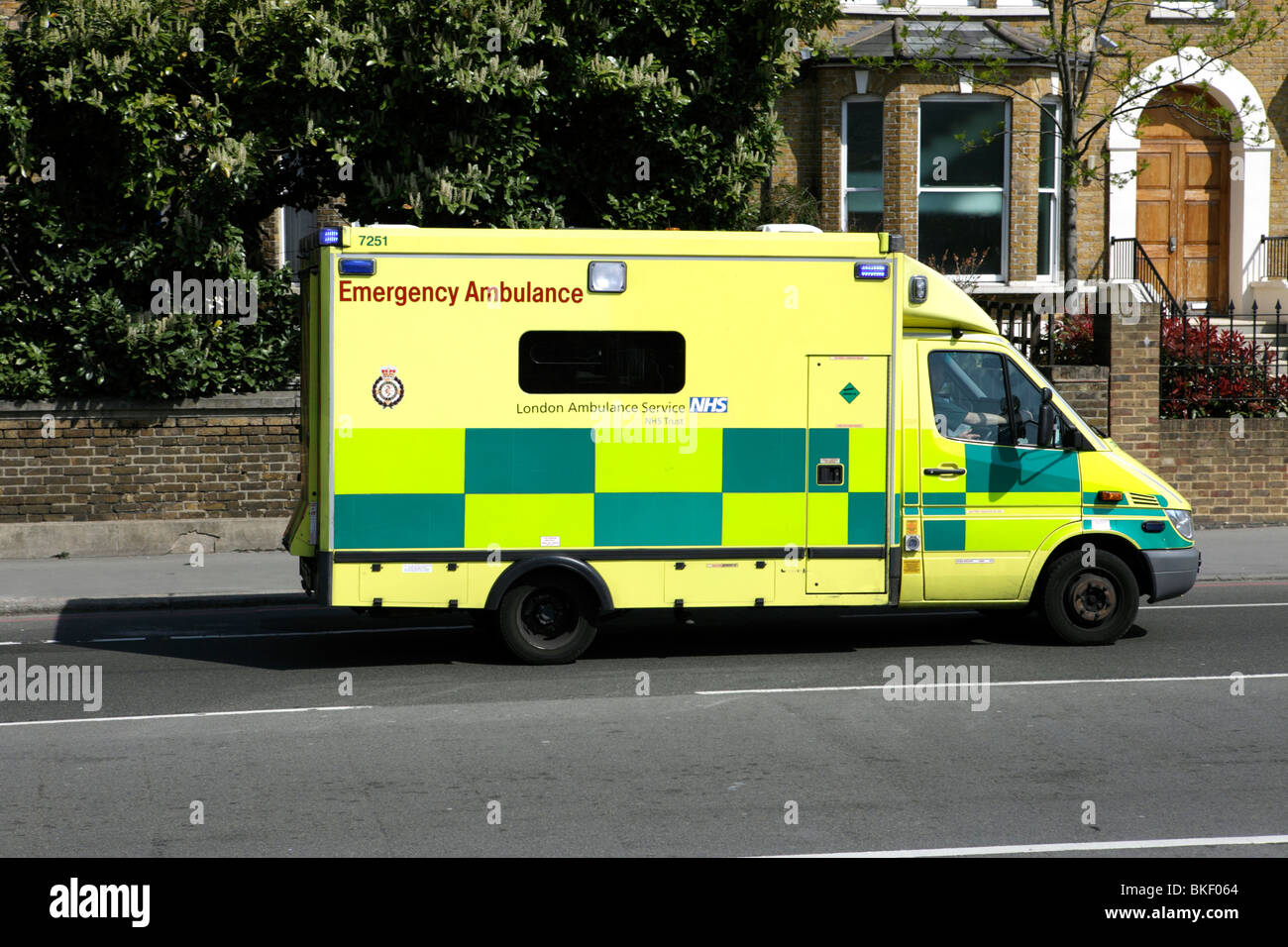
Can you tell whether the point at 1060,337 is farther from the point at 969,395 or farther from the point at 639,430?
the point at 639,430

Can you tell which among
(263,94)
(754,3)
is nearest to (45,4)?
(263,94)

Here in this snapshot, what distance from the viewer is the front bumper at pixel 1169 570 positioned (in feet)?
33.2

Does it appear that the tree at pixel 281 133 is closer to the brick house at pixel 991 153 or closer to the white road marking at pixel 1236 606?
the brick house at pixel 991 153

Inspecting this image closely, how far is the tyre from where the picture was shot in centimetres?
1002

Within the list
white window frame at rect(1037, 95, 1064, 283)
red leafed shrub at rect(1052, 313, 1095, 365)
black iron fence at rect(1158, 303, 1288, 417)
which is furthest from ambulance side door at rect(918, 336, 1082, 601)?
white window frame at rect(1037, 95, 1064, 283)

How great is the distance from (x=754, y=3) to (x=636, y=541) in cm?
781

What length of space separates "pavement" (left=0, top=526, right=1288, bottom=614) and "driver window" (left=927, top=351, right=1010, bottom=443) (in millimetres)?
4880

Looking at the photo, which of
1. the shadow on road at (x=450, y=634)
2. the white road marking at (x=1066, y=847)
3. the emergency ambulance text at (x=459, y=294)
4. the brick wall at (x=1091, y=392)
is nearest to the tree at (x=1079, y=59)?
the brick wall at (x=1091, y=392)

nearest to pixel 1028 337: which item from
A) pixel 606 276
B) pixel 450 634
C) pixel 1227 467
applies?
pixel 1227 467

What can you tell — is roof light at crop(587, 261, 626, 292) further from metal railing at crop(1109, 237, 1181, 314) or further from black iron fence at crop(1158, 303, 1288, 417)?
metal railing at crop(1109, 237, 1181, 314)

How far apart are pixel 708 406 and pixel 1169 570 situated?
3649 millimetres

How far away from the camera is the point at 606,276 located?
9.22 m

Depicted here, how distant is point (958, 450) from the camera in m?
9.77

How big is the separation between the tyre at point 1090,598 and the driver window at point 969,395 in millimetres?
1070
